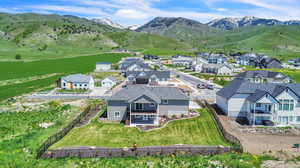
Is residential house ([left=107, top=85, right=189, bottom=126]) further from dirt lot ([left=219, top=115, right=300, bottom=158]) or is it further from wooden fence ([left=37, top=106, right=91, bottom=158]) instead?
dirt lot ([left=219, top=115, right=300, bottom=158])

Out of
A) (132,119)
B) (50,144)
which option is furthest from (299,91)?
(50,144)

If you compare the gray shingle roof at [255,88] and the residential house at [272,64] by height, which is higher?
the residential house at [272,64]

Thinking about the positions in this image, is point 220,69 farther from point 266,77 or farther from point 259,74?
Answer: point 259,74

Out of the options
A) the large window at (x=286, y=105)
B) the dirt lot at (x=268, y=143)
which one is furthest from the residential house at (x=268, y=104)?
the dirt lot at (x=268, y=143)

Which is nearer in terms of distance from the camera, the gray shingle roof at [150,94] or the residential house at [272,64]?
the gray shingle roof at [150,94]

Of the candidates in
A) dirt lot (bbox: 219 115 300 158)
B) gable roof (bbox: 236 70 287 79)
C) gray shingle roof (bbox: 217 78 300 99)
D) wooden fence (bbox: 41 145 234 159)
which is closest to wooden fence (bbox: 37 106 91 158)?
wooden fence (bbox: 41 145 234 159)

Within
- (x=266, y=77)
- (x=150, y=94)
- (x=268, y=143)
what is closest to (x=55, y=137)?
(x=150, y=94)

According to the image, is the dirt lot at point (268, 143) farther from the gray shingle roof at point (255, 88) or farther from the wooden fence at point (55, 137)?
the wooden fence at point (55, 137)
